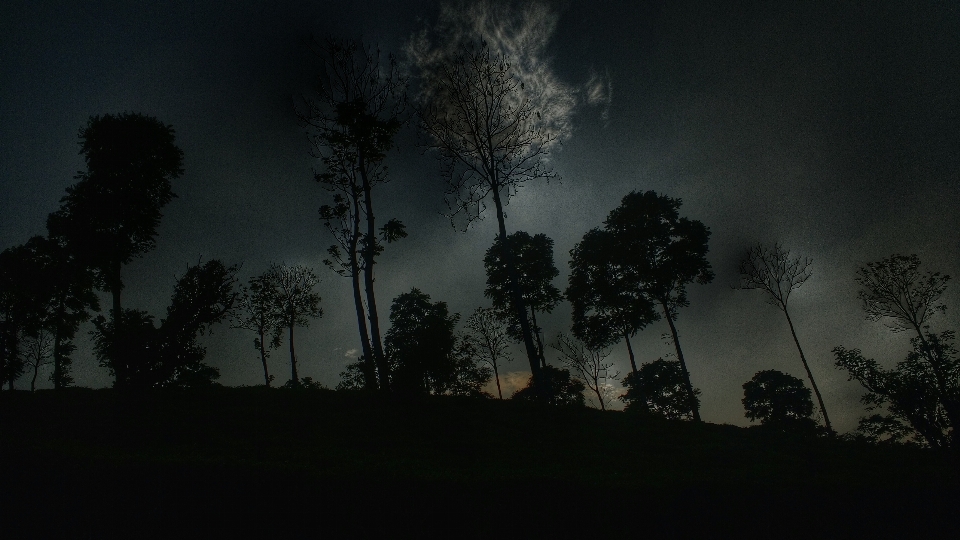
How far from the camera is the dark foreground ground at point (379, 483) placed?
5.05m

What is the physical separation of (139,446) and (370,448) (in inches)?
205

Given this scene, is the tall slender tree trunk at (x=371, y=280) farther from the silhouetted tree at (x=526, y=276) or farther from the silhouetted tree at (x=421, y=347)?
the silhouetted tree at (x=526, y=276)

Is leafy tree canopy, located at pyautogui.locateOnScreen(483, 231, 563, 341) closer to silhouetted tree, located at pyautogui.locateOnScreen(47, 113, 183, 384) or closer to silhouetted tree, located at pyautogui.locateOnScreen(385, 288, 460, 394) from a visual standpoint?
silhouetted tree, located at pyautogui.locateOnScreen(385, 288, 460, 394)

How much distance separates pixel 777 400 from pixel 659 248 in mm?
39574

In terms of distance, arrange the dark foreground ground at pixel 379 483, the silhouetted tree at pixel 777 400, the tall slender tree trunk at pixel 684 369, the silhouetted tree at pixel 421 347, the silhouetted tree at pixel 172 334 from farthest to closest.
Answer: the silhouetted tree at pixel 777 400 → the tall slender tree trunk at pixel 684 369 → the silhouetted tree at pixel 421 347 → the silhouetted tree at pixel 172 334 → the dark foreground ground at pixel 379 483

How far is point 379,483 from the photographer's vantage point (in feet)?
18.6

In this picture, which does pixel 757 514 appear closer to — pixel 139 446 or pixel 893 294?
pixel 139 446

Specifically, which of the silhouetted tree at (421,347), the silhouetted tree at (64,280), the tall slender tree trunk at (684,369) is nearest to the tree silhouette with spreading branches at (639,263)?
the tall slender tree trunk at (684,369)

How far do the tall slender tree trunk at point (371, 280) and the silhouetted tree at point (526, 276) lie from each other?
479 inches

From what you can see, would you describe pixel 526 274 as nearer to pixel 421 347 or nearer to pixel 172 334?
pixel 421 347

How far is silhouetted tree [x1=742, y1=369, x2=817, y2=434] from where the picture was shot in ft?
164

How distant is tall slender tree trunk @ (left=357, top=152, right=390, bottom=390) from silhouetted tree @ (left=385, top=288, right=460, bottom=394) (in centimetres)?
54

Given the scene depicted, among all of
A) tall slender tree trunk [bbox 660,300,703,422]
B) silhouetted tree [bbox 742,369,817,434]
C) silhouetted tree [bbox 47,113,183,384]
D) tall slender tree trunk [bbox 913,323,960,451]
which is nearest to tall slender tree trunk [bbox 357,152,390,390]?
silhouetted tree [bbox 47,113,183,384]

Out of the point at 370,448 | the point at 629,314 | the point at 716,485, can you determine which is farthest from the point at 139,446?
the point at 629,314
